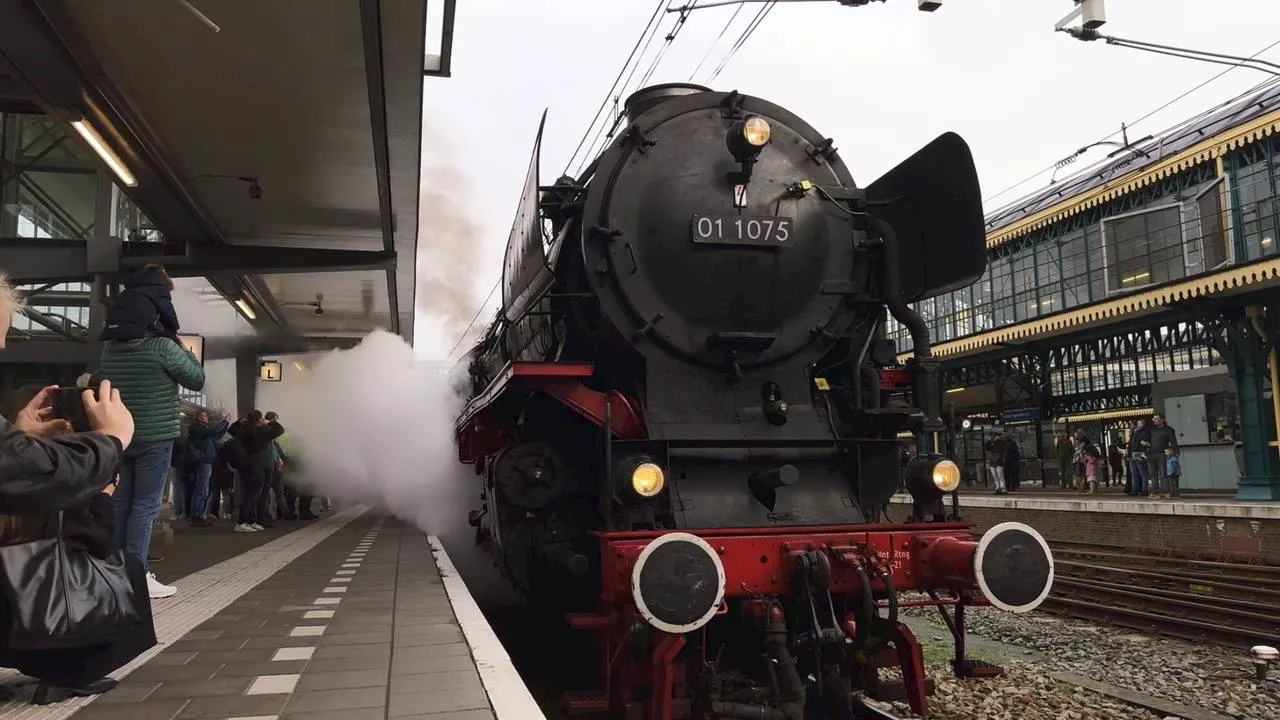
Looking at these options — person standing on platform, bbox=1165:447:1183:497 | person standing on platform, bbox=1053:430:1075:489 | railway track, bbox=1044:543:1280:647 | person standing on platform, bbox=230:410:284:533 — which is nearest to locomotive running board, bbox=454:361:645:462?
railway track, bbox=1044:543:1280:647

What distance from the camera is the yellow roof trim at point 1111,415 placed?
21.3 meters

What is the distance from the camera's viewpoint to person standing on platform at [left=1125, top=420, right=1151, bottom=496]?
588 inches

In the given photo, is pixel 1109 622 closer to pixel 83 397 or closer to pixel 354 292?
pixel 83 397

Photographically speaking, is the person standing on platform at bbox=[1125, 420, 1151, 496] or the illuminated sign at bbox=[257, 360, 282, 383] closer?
the person standing on platform at bbox=[1125, 420, 1151, 496]

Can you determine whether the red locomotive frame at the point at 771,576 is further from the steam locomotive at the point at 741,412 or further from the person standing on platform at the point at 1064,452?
the person standing on platform at the point at 1064,452

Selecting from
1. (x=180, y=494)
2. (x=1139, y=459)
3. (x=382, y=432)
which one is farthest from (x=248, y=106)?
(x=1139, y=459)

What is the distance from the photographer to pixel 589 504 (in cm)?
466

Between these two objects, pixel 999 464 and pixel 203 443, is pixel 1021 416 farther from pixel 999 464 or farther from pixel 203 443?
pixel 203 443

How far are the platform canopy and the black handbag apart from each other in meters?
4.27

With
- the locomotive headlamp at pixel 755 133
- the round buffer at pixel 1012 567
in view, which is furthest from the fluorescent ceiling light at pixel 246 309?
the round buffer at pixel 1012 567

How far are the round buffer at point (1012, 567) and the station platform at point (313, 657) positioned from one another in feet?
7.00

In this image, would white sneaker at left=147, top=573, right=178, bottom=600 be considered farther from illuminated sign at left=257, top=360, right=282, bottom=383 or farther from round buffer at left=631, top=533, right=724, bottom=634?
illuminated sign at left=257, top=360, right=282, bottom=383

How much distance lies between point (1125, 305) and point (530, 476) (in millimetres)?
12640

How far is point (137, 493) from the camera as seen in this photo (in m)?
4.15
